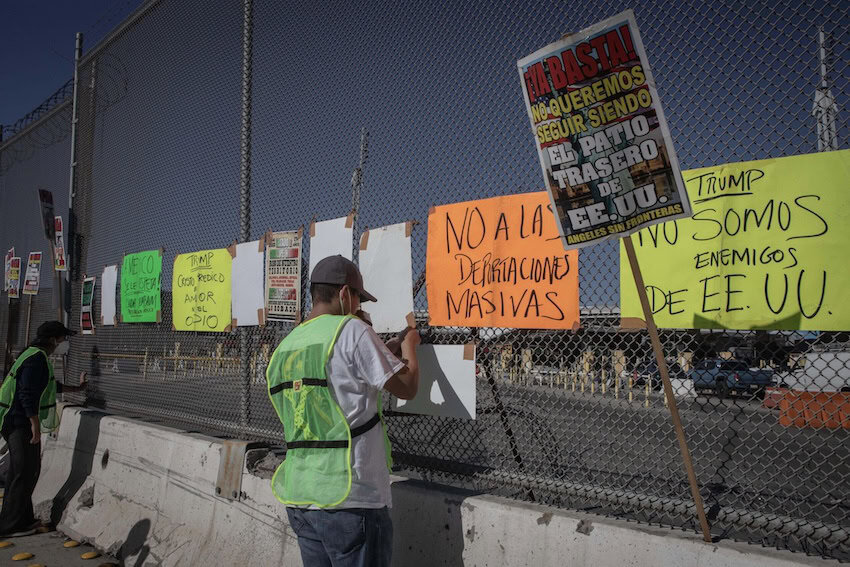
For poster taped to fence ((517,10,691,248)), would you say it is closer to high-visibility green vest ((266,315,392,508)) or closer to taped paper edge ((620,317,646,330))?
taped paper edge ((620,317,646,330))

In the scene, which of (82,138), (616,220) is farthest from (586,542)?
(82,138)

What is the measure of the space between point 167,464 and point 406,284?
9.26ft

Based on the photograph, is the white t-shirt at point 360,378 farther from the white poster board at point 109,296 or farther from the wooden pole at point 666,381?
the white poster board at point 109,296

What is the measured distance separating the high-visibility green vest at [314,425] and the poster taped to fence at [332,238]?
133 cm

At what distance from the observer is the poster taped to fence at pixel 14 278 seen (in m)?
10.8

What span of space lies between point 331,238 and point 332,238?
1 centimetres

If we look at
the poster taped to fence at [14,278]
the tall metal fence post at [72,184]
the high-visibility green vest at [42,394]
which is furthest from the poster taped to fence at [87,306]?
the poster taped to fence at [14,278]

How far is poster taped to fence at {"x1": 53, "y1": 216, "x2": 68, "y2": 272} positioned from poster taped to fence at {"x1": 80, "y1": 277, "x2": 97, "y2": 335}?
495 millimetres

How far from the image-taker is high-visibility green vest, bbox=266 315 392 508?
253 centimetres

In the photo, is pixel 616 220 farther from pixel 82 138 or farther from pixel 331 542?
pixel 82 138

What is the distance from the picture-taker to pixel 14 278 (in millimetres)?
10898

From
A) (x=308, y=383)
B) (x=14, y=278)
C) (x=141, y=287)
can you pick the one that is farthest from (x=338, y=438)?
(x=14, y=278)

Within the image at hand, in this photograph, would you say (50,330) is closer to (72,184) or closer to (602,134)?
(72,184)

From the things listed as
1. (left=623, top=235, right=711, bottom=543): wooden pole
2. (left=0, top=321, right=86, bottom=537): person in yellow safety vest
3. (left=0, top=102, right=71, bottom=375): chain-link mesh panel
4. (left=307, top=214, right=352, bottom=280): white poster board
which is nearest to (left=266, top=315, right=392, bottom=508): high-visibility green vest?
(left=623, top=235, right=711, bottom=543): wooden pole
